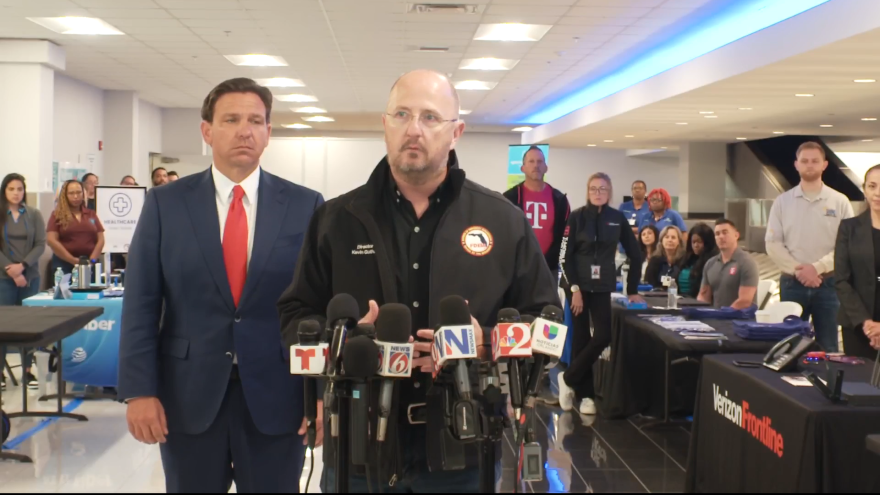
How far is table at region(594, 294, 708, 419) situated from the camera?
20.3 ft

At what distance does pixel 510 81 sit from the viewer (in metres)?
14.8

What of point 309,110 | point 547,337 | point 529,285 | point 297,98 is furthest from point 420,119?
point 309,110

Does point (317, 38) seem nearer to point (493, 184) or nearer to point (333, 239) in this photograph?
point (333, 239)

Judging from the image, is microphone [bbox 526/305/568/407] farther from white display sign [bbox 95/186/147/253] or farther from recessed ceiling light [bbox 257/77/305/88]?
recessed ceiling light [bbox 257/77/305/88]

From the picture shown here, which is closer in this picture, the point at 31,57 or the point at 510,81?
the point at 31,57

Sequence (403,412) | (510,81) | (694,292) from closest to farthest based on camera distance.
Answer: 1. (403,412)
2. (694,292)
3. (510,81)

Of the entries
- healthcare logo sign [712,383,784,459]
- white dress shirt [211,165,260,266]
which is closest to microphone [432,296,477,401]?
white dress shirt [211,165,260,266]

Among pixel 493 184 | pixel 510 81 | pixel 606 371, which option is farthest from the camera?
pixel 493 184

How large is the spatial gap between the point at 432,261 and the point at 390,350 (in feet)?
1.52

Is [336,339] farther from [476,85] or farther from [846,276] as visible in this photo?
[476,85]

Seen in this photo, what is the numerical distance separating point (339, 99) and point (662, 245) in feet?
37.4

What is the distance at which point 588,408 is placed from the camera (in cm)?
644

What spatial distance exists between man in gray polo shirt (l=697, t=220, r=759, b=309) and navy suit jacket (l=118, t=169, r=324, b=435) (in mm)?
4549

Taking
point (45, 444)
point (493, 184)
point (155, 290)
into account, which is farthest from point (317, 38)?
point (493, 184)
